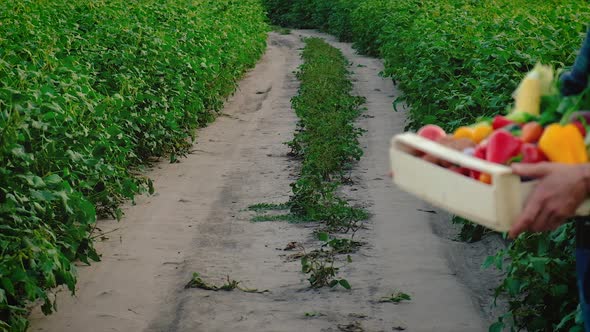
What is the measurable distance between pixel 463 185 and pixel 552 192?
0.20 m

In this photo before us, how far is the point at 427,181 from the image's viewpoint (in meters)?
2.17

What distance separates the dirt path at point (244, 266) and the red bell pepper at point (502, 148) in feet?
8.88

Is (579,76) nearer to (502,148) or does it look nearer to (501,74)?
(502,148)

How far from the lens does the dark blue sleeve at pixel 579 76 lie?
2389mm

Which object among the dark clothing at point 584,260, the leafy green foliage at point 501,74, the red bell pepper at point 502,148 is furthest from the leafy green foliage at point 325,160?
the red bell pepper at point 502,148

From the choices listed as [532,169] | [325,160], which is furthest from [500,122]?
[325,160]

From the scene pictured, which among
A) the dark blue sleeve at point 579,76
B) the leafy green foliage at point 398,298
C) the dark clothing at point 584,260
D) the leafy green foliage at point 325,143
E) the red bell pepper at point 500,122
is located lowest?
the leafy green foliage at point 325,143

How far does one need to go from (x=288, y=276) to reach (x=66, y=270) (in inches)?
62.3

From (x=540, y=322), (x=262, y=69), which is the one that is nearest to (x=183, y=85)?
(x=540, y=322)

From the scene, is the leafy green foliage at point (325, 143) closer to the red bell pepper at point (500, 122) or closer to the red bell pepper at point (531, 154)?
the red bell pepper at point (500, 122)

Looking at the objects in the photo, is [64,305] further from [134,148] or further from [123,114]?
[134,148]

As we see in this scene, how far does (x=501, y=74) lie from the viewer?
5973 millimetres

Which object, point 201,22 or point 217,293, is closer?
point 217,293

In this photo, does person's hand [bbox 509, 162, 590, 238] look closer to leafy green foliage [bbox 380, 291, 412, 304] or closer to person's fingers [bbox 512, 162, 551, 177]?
person's fingers [bbox 512, 162, 551, 177]
